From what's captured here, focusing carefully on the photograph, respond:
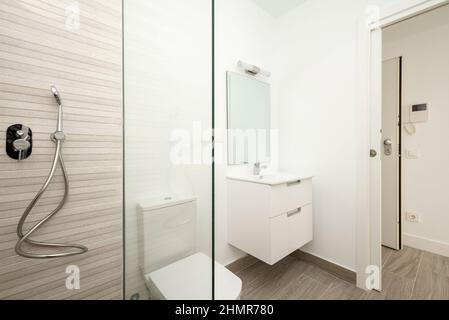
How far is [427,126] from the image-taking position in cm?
186

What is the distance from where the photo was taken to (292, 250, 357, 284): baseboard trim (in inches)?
55.9

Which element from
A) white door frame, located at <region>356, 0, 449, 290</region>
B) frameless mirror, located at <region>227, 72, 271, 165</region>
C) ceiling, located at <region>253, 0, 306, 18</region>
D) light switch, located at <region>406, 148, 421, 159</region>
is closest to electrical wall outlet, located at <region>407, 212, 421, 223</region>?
light switch, located at <region>406, 148, 421, 159</region>

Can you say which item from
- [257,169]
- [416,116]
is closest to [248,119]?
[257,169]

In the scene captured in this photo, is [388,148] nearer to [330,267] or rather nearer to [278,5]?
[330,267]

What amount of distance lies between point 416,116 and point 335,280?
1806 mm

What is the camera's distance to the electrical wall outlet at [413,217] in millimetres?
1907

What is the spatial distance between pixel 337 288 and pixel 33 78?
212cm

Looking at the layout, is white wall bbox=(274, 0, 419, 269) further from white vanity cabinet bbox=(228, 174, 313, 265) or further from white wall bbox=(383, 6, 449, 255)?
white wall bbox=(383, 6, 449, 255)

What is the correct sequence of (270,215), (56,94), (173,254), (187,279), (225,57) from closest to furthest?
(187,279), (173,254), (56,94), (270,215), (225,57)

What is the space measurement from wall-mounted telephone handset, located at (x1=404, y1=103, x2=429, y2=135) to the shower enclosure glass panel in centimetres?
239

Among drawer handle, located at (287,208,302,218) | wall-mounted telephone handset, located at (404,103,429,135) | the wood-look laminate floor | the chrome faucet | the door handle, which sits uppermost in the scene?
wall-mounted telephone handset, located at (404,103,429,135)

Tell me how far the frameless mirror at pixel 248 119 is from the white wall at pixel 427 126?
4.87 ft

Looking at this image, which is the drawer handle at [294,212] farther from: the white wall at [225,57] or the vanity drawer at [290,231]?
the white wall at [225,57]

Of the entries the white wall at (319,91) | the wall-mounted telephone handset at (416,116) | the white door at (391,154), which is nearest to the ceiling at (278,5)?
the white wall at (319,91)
